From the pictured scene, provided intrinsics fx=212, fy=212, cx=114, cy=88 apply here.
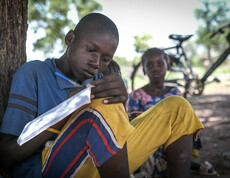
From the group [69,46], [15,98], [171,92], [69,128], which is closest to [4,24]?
[69,46]

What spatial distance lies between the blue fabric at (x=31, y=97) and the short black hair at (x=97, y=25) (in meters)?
0.37

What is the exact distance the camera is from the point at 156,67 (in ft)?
8.95

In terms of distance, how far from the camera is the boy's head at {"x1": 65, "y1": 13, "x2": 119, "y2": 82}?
1.45 meters

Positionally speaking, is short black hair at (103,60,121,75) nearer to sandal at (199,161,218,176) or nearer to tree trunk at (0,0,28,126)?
tree trunk at (0,0,28,126)

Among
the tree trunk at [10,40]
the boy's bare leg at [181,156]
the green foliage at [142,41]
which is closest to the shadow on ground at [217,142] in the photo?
the boy's bare leg at [181,156]

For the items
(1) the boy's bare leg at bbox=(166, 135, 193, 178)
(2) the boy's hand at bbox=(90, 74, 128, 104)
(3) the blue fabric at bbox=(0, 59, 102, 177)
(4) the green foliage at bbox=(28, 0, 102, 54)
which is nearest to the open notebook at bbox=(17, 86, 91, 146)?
(2) the boy's hand at bbox=(90, 74, 128, 104)

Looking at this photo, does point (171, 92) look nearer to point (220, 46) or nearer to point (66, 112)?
point (66, 112)

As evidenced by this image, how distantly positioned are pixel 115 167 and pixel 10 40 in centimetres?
120

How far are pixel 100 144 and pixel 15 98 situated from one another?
55 centimetres

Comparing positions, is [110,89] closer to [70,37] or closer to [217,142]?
[70,37]

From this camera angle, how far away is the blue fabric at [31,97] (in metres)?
1.12

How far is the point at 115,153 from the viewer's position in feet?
3.25

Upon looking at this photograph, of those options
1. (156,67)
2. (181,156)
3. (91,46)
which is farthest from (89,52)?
(156,67)

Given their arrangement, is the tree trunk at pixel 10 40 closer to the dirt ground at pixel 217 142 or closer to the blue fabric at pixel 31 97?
the blue fabric at pixel 31 97
